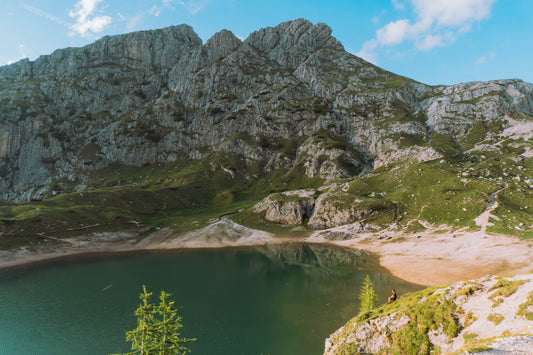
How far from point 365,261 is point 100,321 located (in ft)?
225

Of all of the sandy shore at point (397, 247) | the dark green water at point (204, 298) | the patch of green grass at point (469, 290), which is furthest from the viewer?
the sandy shore at point (397, 247)

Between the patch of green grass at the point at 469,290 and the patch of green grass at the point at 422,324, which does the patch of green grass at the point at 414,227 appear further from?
the patch of green grass at the point at 469,290

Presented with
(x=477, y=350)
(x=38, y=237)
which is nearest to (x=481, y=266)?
(x=477, y=350)

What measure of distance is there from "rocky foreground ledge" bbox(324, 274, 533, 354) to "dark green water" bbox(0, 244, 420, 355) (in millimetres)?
15584

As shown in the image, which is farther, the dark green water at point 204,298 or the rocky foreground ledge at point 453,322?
the dark green water at point 204,298

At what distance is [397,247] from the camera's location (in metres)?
86.5

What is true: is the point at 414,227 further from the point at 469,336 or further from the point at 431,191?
the point at 469,336

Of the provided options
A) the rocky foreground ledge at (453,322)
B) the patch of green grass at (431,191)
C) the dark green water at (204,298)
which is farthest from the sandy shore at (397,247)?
the rocky foreground ledge at (453,322)

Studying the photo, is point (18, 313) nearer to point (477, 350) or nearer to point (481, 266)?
point (477, 350)

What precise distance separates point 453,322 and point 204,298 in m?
49.7

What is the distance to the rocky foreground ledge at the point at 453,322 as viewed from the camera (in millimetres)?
15461

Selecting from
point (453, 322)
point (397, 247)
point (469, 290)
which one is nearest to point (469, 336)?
point (453, 322)

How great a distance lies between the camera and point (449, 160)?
134 m

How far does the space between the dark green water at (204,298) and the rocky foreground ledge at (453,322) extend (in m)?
15.6
